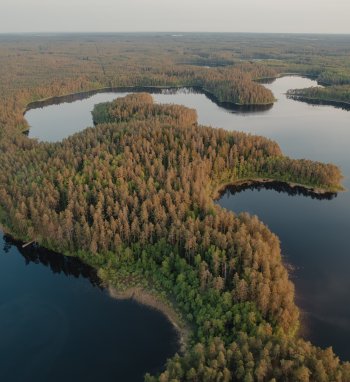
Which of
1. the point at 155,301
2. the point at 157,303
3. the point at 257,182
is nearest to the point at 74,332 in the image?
the point at 155,301

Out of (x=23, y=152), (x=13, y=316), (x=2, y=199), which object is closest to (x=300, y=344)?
(x=13, y=316)

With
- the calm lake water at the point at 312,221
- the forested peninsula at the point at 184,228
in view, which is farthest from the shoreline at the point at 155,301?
the calm lake water at the point at 312,221

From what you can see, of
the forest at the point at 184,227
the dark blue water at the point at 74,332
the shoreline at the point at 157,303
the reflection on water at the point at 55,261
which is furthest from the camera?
the reflection on water at the point at 55,261

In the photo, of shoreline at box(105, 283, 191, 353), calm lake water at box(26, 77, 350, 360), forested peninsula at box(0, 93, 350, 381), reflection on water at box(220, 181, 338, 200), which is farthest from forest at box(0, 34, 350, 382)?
calm lake water at box(26, 77, 350, 360)

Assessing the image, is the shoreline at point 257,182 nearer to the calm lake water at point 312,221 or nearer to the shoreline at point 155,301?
→ the calm lake water at point 312,221

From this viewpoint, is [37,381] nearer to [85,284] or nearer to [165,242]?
[85,284]

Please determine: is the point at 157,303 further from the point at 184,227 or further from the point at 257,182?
the point at 257,182

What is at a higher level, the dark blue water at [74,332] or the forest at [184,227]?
the forest at [184,227]
